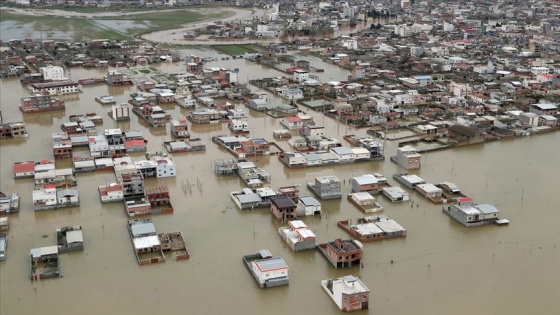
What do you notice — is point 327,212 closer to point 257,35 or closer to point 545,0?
point 257,35

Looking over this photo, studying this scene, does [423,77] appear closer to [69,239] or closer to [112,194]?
[112,194]

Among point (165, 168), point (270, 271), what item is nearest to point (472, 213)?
point (270, 271)

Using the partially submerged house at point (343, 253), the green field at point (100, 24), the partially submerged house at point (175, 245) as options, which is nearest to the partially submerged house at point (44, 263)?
the partially submerged house at point (175, 245)

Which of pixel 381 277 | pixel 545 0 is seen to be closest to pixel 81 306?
pixel 381 277

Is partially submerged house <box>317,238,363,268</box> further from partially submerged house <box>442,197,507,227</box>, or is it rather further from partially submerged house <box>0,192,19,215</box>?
partially submerged house <box>0,192,19,215</box>

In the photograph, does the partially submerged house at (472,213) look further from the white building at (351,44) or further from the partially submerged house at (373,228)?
the white building at (351,44)

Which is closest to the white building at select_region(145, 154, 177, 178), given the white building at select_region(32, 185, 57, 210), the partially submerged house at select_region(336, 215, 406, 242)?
the white building at select_region(32, 185, 57, 210)

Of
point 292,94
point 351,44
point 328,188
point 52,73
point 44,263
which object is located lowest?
point 44,263
